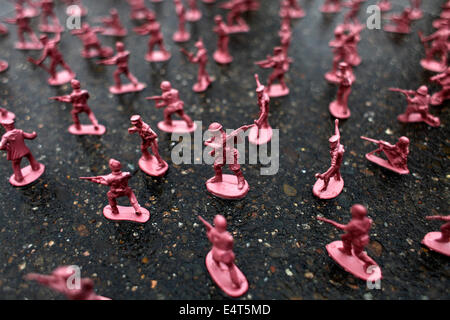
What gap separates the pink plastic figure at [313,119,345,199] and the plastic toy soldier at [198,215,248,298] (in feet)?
5.73

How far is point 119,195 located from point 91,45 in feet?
17.0

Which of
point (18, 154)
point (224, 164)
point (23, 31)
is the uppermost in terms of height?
point (23, 31)

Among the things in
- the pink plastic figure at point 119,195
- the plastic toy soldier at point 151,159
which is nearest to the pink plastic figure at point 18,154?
the pink plastic figure at point 119,195

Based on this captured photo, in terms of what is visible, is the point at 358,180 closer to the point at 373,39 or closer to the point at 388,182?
the point at 388,182

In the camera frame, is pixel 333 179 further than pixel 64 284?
Yes

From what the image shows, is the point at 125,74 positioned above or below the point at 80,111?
above

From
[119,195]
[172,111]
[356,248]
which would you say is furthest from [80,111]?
[356,248]

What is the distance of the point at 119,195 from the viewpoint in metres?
5.04

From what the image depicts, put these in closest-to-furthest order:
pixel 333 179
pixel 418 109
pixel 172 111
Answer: pixel 333 179 → pixel 172 111 → pixel 418 109

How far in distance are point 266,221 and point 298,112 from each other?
281 centimetres

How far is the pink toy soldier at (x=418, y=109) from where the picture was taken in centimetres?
651

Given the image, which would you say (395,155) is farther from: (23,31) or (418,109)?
(23,31)

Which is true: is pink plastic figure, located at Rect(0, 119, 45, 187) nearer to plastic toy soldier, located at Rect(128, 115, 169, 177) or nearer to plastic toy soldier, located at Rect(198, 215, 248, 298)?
plastic toy soldier, located at Rect(128, 115, 169, 177)

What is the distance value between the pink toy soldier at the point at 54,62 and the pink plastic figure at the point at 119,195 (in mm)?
3811
